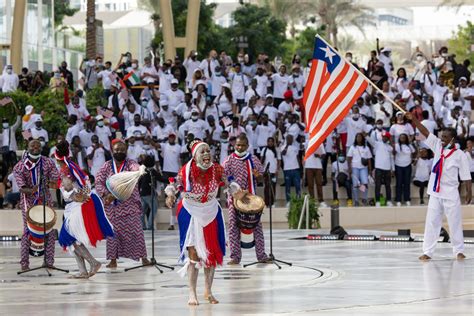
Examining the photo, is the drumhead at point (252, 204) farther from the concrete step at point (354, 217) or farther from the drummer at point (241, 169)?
the concrete step at point (354, 217)

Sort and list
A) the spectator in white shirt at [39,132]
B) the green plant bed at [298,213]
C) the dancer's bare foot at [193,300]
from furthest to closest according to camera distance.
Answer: the spectator in white shirt at [39,132] < the green plant bed at [298,213] < the dancer's bare foot at [193,300]

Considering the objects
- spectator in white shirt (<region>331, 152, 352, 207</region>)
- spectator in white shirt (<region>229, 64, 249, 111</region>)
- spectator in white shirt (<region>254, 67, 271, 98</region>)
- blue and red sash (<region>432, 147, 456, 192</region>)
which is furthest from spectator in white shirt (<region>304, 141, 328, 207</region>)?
blue and red sash (<region>432, 147, 456, 192</region>)

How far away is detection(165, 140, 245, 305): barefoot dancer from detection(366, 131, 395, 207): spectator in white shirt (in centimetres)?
1704

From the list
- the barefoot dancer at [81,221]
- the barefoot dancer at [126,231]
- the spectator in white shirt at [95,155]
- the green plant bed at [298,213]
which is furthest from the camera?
the spectator in white shirt at [95,155]

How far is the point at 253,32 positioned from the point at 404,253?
43235 millimetres

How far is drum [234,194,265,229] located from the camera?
19656mm

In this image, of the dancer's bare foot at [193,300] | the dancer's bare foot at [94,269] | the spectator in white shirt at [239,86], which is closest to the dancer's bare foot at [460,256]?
the dancer's bare foot at [94,269]

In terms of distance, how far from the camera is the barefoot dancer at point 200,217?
51.1ft

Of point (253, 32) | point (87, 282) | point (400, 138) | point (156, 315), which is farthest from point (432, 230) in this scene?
point (253, 32)

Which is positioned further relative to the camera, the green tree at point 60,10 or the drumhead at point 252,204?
the green tree at point 60,10

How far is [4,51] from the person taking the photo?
5250cm

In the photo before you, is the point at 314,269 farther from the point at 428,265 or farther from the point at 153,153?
the point at 153,153

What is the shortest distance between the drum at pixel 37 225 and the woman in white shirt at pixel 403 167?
47.5 feet

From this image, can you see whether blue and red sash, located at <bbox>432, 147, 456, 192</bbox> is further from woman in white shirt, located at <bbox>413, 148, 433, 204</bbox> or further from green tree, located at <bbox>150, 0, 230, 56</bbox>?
green tree, located at <bbox>150, 0, 230, 56</bbox>
